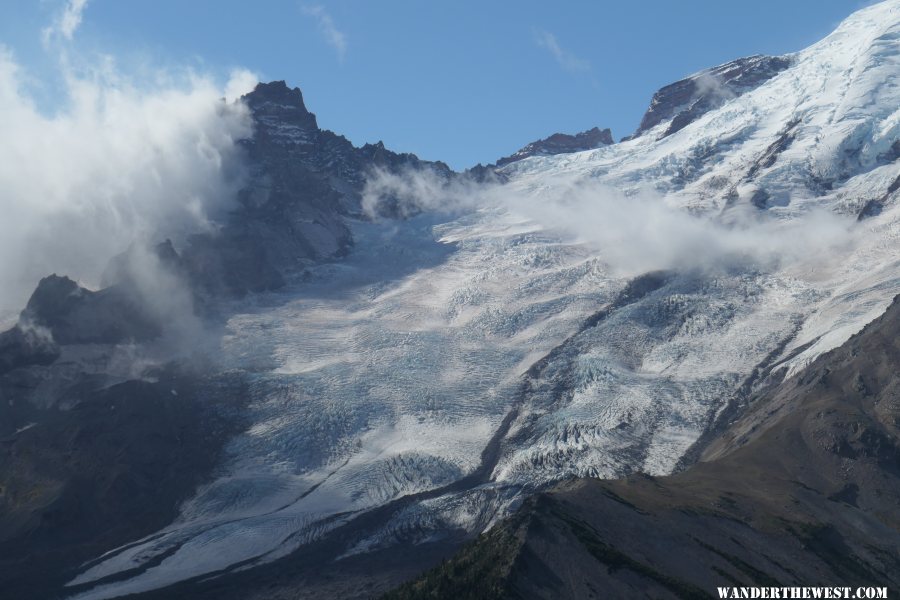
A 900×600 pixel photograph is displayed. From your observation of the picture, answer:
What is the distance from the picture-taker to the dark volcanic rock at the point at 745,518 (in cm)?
9038

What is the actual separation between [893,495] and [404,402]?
74693 mm

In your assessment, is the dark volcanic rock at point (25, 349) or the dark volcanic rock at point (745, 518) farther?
the dark volcanic rock at point (25, 349)

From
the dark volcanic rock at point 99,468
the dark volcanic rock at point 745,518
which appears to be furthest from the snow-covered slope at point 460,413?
the dark volcanic rock at point 745,518

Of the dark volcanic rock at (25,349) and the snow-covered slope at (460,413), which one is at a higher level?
the dark volcanic rock at (25,349)

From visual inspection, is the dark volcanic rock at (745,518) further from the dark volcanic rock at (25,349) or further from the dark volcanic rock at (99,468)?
the dark volcanic rock at (25,349)

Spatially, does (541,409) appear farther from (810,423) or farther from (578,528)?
(578,528)

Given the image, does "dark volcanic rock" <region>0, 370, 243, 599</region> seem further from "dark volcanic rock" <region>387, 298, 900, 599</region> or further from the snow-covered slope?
"dark volcanic rock" <region>387, 298, 900, 599</region>

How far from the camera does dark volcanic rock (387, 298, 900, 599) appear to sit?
90.4 meters

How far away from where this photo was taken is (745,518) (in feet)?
361

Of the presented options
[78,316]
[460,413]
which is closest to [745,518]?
[460,413]

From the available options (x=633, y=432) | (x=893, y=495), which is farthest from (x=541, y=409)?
(x=893, y=495)

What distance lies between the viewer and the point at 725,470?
421 ft

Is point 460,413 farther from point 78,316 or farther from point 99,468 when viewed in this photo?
point 78,316

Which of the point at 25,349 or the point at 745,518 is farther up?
the point at 25,349
